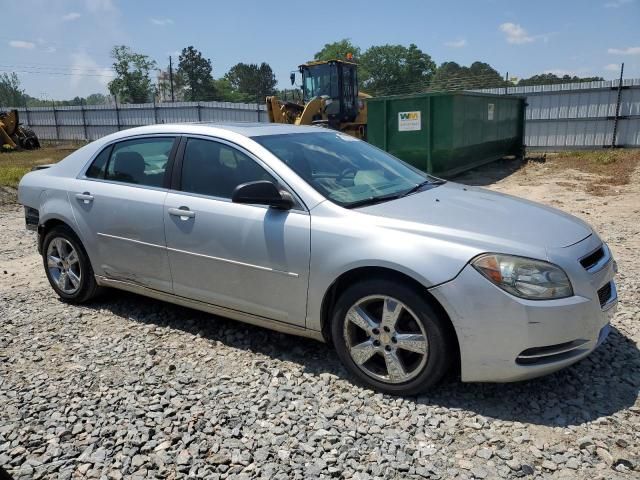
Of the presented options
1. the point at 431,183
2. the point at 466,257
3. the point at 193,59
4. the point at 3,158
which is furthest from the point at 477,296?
the point at 193,59

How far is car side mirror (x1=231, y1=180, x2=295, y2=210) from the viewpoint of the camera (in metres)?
3.35

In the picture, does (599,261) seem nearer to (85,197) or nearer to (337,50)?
(85,197)

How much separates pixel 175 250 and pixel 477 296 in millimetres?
2201

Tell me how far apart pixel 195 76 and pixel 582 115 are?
76.8 metres

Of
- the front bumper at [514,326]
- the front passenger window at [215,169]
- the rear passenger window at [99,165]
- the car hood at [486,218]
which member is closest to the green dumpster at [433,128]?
the car hood at [486,218]

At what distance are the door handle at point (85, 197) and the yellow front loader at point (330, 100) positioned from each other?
12.4 metres

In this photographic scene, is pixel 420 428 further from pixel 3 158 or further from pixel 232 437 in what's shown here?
pixel 3 158

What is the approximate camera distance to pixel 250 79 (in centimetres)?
9350

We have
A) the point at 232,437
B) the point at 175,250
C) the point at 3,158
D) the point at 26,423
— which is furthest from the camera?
the point at 3,158

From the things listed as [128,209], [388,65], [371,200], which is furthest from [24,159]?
[388,65]

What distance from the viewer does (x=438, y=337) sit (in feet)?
9.57

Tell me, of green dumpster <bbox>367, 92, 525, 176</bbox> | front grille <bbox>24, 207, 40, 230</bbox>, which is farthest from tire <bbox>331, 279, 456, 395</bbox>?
green dumpster <bbox>367, 92, 525, 176</bbox>

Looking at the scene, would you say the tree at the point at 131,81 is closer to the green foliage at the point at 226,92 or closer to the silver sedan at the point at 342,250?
the green foliage at the point at 226,92

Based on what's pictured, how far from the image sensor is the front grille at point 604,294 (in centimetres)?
301
